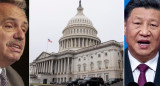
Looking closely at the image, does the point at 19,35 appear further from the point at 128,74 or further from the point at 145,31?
the point at 145,31

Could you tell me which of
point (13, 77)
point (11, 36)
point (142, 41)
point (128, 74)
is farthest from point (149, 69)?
point (11, 36)

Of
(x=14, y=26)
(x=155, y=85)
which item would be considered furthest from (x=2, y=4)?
(x=155, y=85)

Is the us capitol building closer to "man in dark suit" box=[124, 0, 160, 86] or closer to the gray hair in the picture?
"man in dark suit" box=[124, 0, 160, 86]

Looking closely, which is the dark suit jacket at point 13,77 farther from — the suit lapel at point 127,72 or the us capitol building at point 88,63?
the suit lapel at point 127,72

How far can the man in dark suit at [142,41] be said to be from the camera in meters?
12.7

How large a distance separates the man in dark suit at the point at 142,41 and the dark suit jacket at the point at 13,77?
6293 mm

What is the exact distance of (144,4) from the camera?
522 inches

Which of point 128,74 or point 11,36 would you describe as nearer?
point 11,36

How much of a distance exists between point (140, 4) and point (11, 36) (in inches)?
316

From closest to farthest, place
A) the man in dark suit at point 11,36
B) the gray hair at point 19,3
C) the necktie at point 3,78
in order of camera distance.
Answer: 1. the necktie at point 3,78
2. the man in dark suit at point 11,36
3. the gray hair at point 19,3

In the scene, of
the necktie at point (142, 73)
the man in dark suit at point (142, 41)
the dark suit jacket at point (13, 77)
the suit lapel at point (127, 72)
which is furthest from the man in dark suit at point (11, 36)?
the necktie at point (142, 73)

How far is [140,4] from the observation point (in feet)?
43.5

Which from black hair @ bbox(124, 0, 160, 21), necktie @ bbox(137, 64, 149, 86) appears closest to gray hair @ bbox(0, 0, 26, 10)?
black hair @ bbox(124, 0, 160, 21)

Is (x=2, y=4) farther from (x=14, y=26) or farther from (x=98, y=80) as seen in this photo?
(x=98, y=80)
